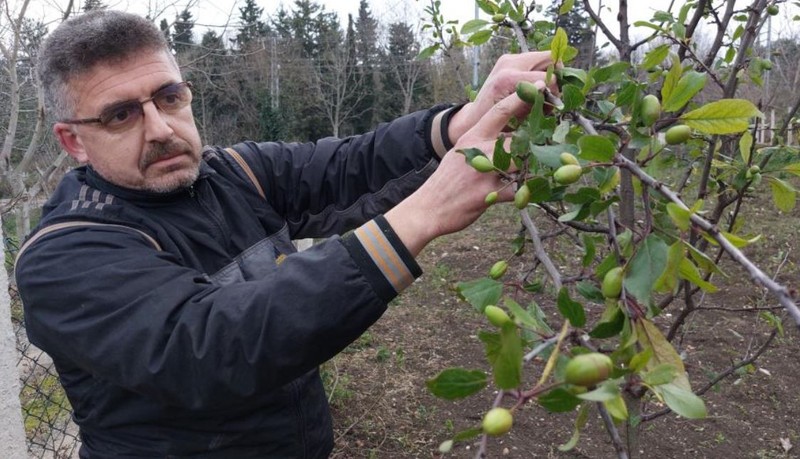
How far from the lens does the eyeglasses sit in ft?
5.43

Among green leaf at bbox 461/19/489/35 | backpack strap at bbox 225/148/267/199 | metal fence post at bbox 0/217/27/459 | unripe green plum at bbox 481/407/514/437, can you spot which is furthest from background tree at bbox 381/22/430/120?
unripe green plum at bbox 481/407/514/437

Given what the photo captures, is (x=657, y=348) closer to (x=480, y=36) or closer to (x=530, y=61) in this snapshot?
(x=530, y=61)

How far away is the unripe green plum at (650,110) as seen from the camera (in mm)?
889


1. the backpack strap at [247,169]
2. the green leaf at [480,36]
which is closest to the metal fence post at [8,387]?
the backpack strap at [247,169]

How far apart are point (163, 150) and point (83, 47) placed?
1.07 ft

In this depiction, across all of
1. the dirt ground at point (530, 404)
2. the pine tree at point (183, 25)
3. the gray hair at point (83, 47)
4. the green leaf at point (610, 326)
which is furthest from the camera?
the pine tree at point (183, 25)

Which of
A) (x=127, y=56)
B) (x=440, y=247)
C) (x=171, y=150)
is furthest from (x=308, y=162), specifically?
(x=440, y=247)

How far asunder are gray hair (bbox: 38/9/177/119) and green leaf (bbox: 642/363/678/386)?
1.53 meters

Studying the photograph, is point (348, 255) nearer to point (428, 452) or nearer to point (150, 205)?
point (150, 205)

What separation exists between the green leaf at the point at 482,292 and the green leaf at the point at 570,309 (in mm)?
158

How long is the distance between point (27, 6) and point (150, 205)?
6119 millimetres

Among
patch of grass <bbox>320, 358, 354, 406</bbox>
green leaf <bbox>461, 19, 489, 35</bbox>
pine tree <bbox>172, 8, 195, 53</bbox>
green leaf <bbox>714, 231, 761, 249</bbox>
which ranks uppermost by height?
pine tree <bbox>172, 8, 195, 53</bbox>

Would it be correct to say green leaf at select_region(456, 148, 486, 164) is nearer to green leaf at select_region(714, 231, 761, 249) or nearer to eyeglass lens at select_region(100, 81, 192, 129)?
green leaf at select_region(714, 231, 761, 249)

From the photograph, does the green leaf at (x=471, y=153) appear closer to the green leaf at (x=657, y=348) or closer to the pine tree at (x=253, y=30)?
the green leaf at (x=657, y=348)
